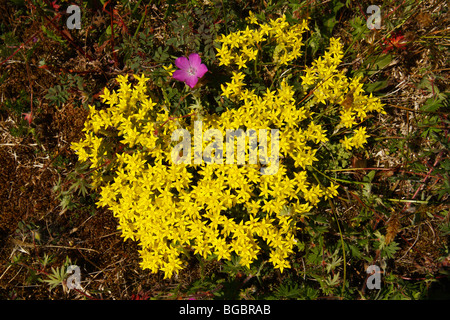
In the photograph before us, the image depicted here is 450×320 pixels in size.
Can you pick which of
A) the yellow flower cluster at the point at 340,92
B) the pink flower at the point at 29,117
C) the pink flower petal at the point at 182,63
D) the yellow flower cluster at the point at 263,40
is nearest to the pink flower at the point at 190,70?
→ the pink flower petal at the point at 182,63

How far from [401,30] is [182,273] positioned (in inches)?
160

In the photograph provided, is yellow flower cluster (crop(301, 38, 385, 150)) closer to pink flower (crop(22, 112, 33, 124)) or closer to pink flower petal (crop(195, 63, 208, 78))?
pink flower petal (crop(195, 63, 208, 78))

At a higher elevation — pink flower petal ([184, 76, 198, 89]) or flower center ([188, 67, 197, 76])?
flower center ([188, 67, 197, 76])

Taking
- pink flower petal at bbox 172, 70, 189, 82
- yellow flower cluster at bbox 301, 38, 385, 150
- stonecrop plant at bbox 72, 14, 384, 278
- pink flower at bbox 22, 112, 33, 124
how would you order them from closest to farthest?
stonecrop plant at bbox 72, 14, 384, 278
pink flower petal at bbox 172, 70, 189, 82
yellow flower cluster at bbox 301, 38, 385, 150
pink flower at bbox 22, 112, 33, 124

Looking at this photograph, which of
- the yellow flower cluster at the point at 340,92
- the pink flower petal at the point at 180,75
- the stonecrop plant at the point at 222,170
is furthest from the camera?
the yellow flower cluster at the point at 340,92

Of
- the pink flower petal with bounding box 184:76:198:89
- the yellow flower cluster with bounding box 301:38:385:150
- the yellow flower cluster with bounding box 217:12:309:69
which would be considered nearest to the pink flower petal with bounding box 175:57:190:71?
the pink flower petal with bounding box 184:76:198:89

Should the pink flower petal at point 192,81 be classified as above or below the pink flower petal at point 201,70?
below

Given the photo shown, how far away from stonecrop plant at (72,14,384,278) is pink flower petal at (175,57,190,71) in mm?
11

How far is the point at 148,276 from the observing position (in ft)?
12.6

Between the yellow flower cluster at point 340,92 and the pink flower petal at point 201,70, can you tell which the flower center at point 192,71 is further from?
the yellow flower cluster at point 340,92

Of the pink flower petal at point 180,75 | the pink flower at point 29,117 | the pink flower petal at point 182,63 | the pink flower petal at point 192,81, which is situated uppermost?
the pink flower petal at point 182,63

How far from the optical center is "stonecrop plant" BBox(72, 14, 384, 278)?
3.00 metres

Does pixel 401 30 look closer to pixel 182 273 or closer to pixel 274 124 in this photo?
pixel 274 124

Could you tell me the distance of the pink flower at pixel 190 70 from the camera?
126 inches
